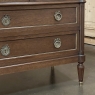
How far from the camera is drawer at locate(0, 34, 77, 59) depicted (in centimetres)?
133

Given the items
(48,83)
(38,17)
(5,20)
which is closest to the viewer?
(5,20)

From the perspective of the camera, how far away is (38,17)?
1.39 m

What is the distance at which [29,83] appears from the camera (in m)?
1.71

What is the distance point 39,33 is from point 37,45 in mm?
82

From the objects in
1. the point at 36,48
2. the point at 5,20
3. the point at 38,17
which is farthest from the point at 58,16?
the point at 5,20

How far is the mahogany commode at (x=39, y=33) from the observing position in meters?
1.32

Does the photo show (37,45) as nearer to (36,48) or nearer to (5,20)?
(36,48)

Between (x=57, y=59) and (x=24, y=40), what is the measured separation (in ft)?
0.94

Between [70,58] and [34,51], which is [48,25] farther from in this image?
[70,58]

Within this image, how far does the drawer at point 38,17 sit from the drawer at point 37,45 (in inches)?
4.1

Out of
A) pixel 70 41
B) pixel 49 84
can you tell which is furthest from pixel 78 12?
pixel 49 84

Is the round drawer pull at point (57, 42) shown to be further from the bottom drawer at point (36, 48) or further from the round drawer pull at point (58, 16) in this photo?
the round drawer pull at point (58, 16)

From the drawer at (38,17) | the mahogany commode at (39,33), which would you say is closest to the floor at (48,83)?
the mahogany commode at (39,33)

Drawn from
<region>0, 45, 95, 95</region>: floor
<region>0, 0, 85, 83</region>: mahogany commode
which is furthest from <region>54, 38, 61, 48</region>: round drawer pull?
<region>0, 45, 95, 95</region>: floor
